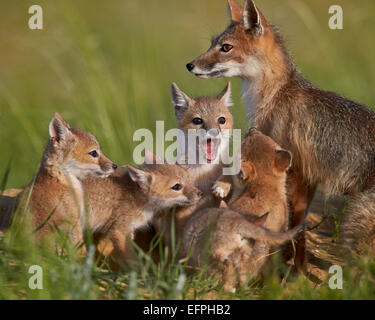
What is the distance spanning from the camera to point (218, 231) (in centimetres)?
527

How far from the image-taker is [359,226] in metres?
5.96

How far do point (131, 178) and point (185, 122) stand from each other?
3.37ft

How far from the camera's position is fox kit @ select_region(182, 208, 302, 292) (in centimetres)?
518

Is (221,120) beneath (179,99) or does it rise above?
beneath

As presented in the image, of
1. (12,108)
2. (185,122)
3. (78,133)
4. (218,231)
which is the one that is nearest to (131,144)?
(12,108)

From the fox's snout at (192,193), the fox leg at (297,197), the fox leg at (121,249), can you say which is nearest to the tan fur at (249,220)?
the fox's snout at (192,193)

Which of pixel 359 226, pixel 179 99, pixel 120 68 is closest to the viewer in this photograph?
pixel 359 226

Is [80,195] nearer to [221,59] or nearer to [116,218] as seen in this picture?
[116,218]

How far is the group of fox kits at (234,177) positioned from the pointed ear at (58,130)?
0.01 meters

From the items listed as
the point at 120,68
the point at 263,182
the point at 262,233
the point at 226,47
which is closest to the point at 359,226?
the point at 263,182

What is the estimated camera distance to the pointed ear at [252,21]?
268 inches

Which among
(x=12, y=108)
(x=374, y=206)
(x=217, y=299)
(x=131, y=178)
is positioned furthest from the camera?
(x=12, y=108)

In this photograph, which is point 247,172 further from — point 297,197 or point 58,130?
point 58,130

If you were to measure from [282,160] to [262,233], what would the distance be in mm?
1225
